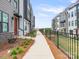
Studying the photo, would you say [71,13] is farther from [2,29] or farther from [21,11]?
[2,29]

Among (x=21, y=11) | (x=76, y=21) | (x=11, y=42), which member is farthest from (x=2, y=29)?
(x=76, y=21)

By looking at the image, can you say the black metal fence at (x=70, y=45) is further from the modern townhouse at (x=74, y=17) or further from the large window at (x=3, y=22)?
the modern townhouse at (x=74, y=17)

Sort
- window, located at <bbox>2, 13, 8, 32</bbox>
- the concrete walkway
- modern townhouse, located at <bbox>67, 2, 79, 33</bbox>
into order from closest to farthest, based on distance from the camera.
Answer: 1. the concrete walkway
2. window, located at <bbox>2, 13, 8, 32</bbox>
3. modern townhouse, located at <bbox>67, 2, 79, 33</bbox>

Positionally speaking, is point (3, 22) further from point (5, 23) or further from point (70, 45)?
point (70, 45)

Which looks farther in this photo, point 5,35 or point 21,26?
point 21,26

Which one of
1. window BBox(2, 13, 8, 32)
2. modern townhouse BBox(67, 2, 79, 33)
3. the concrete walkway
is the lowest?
the concrete walkway

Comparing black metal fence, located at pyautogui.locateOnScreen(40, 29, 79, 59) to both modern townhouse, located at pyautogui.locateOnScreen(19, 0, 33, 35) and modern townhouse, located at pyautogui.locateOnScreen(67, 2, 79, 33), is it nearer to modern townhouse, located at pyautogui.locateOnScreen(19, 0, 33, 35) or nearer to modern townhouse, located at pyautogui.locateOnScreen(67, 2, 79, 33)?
modern townhouse, located at pyautogui.locateOnScreen(19, 0, 33, 35)

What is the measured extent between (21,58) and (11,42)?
8.63 metres

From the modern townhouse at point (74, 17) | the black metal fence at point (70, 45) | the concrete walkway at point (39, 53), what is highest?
the modern townhouse at point (74, 17)

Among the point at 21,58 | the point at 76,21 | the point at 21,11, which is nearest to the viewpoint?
the point at 21,58

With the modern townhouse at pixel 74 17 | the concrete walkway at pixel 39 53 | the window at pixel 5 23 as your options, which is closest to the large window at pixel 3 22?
the window at pixel 5 23

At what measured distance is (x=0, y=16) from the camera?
17.5 metres

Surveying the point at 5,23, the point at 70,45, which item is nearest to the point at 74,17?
the point at 5,23

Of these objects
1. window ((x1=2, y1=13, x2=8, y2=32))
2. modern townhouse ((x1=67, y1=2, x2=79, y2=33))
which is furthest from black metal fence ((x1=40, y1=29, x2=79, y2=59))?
modern townhouse ((x1=67, y1=2, x2=79, y2=33))
